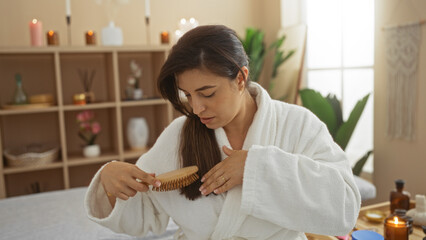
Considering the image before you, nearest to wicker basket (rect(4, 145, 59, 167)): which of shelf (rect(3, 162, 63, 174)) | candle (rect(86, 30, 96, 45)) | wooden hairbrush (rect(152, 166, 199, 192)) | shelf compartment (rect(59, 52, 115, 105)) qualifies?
shelf (rect(3, 162, 63, 174))

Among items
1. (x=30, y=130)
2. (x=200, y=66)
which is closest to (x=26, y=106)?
(x=30, y=130)

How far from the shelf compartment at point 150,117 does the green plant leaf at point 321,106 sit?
1.19m

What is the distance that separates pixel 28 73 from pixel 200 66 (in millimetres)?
2337

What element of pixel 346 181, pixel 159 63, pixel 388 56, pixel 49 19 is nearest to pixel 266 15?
pixel 159 63

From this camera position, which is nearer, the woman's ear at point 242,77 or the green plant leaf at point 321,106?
the woman's ear at point 242,77

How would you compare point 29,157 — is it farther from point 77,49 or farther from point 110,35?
point 110,35

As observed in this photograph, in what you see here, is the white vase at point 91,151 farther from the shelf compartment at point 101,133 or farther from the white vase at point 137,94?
the white vase at point 137,94

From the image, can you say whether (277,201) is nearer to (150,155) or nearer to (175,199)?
(175,199)

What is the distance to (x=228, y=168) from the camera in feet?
3.42

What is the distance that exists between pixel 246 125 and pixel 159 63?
1.95 m

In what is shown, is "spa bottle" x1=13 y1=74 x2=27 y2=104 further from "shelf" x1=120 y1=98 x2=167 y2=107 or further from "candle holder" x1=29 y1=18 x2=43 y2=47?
"shelf" x1=120 y1=98 x2=167 y2=107

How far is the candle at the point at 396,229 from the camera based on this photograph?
1282 mm

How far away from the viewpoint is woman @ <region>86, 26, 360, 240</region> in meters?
1.02

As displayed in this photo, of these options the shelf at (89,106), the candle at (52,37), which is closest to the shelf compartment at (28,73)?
the candle at (52,37)
